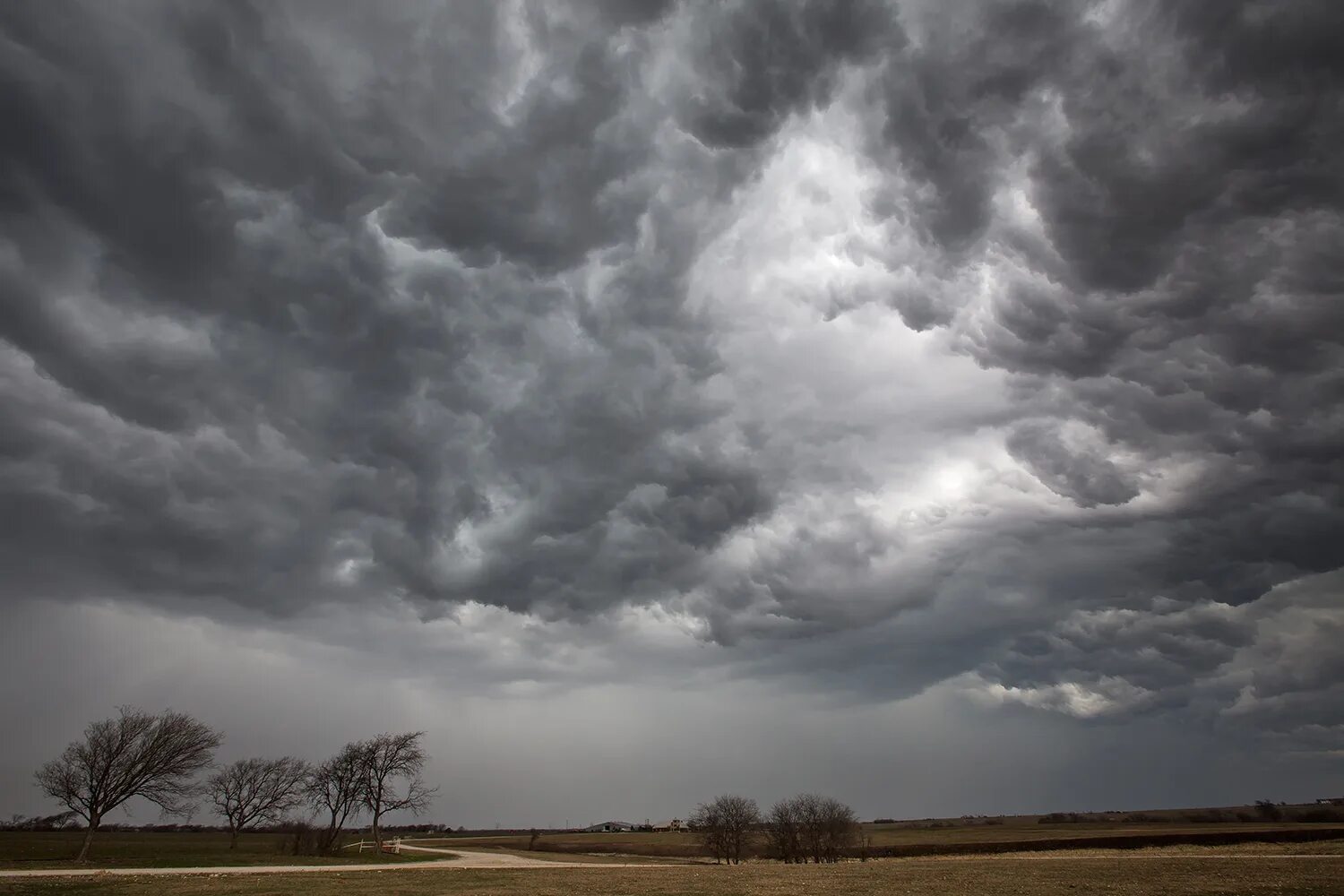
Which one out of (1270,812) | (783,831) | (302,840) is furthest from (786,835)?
(1270,812)

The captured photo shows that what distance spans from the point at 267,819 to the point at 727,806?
6148cm

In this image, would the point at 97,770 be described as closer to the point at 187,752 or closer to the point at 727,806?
the point at 187,752

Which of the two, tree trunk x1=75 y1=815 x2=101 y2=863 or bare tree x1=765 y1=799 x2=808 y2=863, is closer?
tree trunk x1=75 y1=815 x2=101 y2=863

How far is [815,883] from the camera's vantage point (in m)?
37.7

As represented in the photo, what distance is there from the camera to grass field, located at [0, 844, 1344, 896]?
29.4m

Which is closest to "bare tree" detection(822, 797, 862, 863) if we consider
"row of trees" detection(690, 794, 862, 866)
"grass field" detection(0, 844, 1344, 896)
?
"row of trees" detection(690, 794, 862, 866)

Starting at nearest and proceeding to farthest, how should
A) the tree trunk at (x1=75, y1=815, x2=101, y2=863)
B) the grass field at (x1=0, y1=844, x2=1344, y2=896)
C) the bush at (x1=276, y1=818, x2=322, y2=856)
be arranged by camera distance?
1. the grass field at (x1=0, y1=844, x2=1344, y2=896)
2. the tree trunk at (x1=75, y1=815, x2=101, y2=863)
3. the bush at (x1=276, y1=818, x2=322, y2=856)

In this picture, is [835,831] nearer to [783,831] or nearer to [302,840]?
[783,831]

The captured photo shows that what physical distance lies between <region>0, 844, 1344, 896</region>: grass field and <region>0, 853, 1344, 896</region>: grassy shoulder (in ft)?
0.15

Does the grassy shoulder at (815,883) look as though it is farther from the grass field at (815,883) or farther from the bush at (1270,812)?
the bush at (1270,812)

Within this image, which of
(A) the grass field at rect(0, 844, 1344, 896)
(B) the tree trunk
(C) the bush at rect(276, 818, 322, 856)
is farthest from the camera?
(C) the bush at rect(276, 818, 322, 856)

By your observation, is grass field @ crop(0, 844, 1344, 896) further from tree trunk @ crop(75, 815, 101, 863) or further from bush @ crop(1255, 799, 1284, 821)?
bush @ crop(1255, 799, 1284, 821)

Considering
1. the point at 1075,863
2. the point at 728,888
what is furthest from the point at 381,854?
the point at 1075,863

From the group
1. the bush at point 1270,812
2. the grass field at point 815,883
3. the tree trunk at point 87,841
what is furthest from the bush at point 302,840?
the bush at point 1270,812
